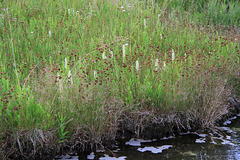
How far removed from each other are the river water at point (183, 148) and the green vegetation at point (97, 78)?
0.61 feet

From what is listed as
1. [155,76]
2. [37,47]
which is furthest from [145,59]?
[37,47]

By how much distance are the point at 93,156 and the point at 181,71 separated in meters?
2.18

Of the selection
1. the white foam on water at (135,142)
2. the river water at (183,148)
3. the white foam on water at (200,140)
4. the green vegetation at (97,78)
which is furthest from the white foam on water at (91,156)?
the white foam on water at (200,140)

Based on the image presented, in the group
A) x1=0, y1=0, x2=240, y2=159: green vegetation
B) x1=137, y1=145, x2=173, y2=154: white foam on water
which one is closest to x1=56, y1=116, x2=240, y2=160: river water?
x1=137, y1=145, x2=173, y2=154: white foam on water

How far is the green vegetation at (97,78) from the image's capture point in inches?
155

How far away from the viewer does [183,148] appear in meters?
4.52

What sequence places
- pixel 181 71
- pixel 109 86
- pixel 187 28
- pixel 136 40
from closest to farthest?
1. pixel 109 86
2. pixel 181 71
3. pixel 136 40
4. pixel 187 28

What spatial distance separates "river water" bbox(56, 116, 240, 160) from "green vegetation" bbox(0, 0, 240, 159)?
186mm

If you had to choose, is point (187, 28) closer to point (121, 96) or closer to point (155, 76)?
point (155, 76)

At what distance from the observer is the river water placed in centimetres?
419

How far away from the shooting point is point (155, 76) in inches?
202

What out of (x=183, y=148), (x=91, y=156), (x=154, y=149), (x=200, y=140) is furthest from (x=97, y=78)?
(x=200, y=140)

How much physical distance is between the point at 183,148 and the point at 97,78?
1.68 metres

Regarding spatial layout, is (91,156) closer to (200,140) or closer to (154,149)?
(154,149)
